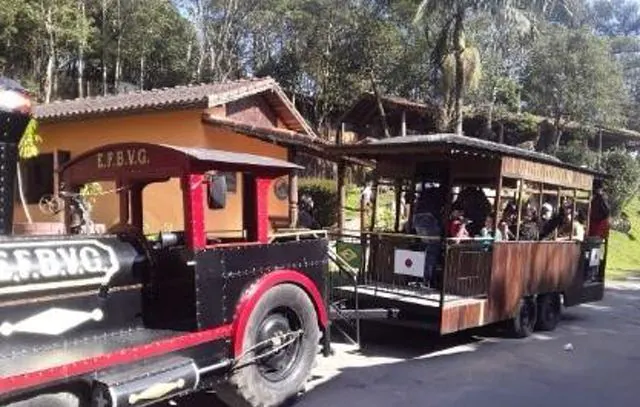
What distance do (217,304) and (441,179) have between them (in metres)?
5.86

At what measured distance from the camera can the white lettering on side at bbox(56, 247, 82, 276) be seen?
182 inches

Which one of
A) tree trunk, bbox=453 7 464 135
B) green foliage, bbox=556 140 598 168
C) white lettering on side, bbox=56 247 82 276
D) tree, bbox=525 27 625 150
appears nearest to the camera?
white lettering on side, bbox=56 247 82 276

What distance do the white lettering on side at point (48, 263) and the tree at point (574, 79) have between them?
32188 mm

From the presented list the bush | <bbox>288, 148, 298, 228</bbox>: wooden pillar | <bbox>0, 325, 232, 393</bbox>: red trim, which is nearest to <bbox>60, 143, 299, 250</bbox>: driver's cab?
<bbox>0, 325, 232, 393</bbox>: red trim

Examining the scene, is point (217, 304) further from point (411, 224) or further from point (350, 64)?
point (350, 64)

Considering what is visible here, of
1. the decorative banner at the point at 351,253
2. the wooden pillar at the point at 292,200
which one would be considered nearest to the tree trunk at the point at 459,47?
the wooden pillar at the point at 292,200

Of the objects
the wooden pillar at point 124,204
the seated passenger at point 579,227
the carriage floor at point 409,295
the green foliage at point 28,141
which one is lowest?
the carriage floor at point 409,295

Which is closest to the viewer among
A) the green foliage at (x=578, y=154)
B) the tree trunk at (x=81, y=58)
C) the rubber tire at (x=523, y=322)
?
the rubber tire at (x=523, y=322)

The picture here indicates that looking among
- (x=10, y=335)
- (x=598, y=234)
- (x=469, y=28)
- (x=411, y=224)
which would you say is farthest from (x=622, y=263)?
(x=10, y=335)

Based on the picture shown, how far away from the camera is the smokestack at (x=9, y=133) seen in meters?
4.32

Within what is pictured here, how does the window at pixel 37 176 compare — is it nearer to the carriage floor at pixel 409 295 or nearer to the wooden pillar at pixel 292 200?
the wooden pillar at pixel 292 200

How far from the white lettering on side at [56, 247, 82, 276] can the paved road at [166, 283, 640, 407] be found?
2224mm

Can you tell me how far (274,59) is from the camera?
3331cm

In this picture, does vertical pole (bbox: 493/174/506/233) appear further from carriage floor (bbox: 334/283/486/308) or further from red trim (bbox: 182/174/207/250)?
red trim (bbox: 182/174/207/250)
